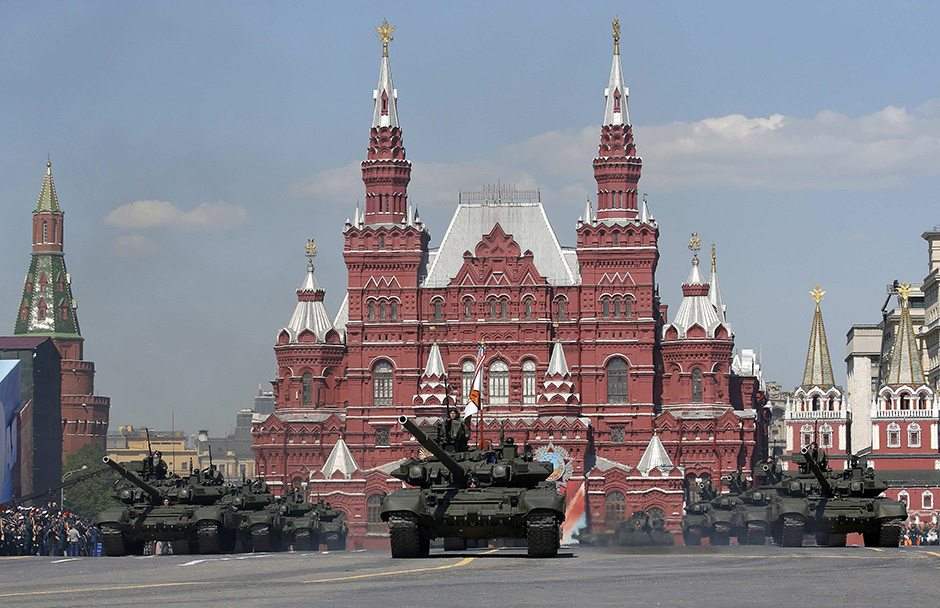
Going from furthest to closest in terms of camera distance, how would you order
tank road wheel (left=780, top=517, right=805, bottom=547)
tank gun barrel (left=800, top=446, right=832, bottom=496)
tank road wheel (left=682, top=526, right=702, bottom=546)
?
tank road wheel (left=682, top=526, right=702, bottom=546), tank road wheel (left=780, top=517, right=805, bottom=547), tank gun barrel (left=800, top=446, right=832, bottom=496)

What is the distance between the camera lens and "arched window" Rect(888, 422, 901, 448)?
454ft

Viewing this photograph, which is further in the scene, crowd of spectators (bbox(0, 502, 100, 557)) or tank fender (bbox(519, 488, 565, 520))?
crowd of spectators (bbox(0, 502, 100, 557))

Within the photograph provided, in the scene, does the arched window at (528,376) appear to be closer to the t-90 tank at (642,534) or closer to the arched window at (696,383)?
the arched window at (696,383)

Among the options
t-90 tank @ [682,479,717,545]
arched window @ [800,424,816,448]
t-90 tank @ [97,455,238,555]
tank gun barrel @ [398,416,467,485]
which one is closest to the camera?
tank gun barrel @ [398,416,467,485]

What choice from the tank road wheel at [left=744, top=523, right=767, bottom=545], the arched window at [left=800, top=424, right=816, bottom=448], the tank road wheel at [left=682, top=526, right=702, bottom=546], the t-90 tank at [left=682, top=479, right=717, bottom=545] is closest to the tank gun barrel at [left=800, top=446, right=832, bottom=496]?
the tank road wheel at [left=744, top=523, right=767, bottom=545]

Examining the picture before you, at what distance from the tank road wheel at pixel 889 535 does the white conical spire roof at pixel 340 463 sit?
62541mm

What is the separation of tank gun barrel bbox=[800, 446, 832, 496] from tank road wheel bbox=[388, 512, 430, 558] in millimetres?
15642

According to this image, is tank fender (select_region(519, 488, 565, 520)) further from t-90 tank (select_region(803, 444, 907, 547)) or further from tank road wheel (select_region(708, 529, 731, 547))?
tank road wheel (select_region(708, 529, 731, 547))

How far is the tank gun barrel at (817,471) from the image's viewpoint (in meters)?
53.9

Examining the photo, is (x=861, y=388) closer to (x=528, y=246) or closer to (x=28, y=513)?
(x=528, y=246)

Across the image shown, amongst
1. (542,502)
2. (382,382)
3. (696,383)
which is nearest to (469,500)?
(542,502)

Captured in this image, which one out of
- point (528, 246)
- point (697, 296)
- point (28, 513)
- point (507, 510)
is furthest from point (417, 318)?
point (507, 510)

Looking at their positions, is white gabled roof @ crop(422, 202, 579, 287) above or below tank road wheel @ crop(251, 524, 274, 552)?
above

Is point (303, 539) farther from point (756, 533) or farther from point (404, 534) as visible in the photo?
point (404, 534)
